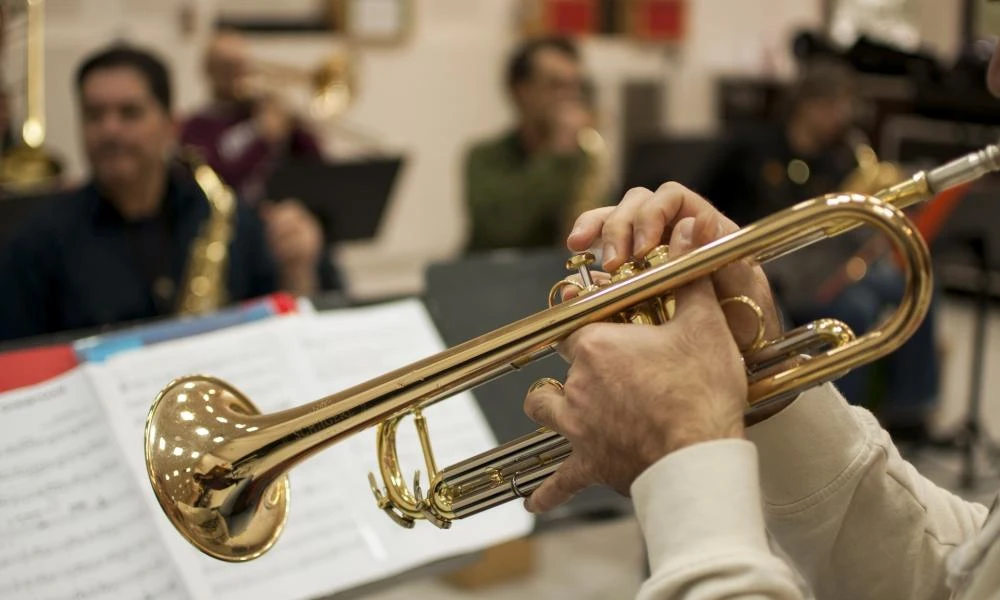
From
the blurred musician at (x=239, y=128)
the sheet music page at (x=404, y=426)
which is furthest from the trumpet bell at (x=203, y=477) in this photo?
the blurred musician at (x=239, y=128)

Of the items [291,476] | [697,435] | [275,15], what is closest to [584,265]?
[697,435]

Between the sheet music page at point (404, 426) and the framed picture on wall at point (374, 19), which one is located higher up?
the framed picture on wall at point (374, 19)

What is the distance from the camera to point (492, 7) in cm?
641

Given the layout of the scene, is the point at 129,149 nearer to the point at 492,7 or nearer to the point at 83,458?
the point at 83,458

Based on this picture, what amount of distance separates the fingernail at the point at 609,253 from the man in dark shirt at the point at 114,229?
1.87 metres

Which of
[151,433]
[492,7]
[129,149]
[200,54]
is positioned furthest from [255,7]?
[151,433]

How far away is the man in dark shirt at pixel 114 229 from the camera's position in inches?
103

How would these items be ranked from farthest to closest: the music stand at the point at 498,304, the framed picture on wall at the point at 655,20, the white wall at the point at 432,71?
the framed picture on wall at the point at 655,20 → the white wall at the point at 432,71 → the music stand at the point at 498,304

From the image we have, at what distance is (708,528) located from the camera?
2.86ft

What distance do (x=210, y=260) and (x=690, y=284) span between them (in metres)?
1.97

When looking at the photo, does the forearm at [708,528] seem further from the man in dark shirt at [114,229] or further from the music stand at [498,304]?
the man in dark shirt at [114,229]

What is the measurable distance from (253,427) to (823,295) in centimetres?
273

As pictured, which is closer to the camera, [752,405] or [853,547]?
[752,405]

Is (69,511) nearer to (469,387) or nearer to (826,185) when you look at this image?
(469,387)
